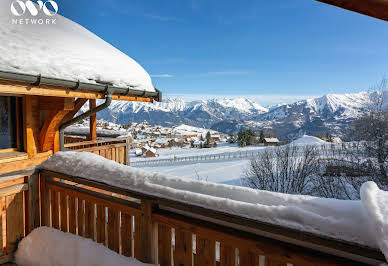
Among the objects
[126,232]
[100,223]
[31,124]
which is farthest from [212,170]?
[126,232]

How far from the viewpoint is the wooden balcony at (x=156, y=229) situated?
1177 mm

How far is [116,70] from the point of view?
4141mm

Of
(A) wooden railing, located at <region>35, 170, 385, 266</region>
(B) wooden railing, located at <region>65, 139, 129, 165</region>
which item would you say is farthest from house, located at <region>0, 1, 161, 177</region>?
(B) wooden railing, located at <region>65, 139, 129, 165</region>

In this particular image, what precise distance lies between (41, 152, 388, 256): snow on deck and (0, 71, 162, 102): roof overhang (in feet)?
5.49

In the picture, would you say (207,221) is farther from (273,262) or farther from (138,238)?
(138,238)

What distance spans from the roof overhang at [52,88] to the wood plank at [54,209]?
122 centimetres

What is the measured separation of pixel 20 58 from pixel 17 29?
0.86m

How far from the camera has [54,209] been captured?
8.69 feet

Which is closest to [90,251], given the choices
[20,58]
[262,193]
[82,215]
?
[82,215]

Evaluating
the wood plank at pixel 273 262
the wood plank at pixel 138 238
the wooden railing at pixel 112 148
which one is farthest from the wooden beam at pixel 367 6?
the wooden railing at pixel 112 148

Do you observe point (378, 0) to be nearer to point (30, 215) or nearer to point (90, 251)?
point (90, 251)

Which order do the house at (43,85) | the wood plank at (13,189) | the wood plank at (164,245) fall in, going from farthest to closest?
the house at (43,85), the wood plank at (13,189), the wood plank at (164,245)

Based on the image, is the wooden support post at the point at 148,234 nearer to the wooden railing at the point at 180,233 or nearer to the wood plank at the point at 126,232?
the wooden railing at the point at 180,233

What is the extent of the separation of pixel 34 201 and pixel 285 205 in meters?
2.64
